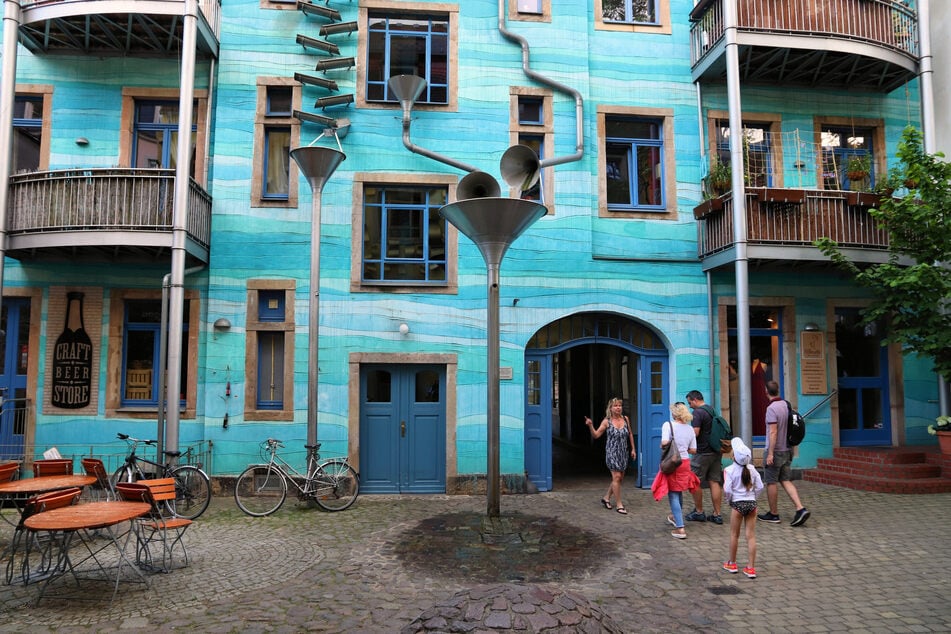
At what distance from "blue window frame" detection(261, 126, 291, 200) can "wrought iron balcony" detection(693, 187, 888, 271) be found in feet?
25.3

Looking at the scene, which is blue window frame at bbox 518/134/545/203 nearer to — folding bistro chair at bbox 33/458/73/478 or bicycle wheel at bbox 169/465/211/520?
bicycle wheel at bbox 169/465/211/520

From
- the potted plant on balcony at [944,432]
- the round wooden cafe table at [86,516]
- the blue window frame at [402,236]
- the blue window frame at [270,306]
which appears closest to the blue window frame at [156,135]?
the blue window frame at [270,306]

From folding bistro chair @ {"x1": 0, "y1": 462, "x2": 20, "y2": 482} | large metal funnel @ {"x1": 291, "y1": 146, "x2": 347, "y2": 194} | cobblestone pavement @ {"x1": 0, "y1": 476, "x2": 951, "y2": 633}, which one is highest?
Result: large metal funnel @ {"x1": 291, "y1": 146, "x2": 347, "y2": 194}

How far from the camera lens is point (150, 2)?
31.9 feet

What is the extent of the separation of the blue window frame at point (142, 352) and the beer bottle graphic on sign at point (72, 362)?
0.57 m

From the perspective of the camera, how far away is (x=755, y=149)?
39.1 feet

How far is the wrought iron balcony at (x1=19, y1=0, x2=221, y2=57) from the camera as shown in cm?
966

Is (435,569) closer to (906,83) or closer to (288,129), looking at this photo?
(288,129)

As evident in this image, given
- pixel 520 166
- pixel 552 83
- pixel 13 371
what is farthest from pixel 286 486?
pixel 552 83

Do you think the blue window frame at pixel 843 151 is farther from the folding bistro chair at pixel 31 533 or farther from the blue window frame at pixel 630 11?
the folding bistro chair at pixel 31 533

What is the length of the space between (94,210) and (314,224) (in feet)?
11.4

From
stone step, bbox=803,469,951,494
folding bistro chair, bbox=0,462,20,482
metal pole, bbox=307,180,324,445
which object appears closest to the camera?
folding bistro chair, bbox=0,462,20,482

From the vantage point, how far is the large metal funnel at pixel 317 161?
9.01 metres

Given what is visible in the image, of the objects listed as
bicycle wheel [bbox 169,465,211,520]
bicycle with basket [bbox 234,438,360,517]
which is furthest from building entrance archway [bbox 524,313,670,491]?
bicycle wheel [bbox 169,465,211,520]
